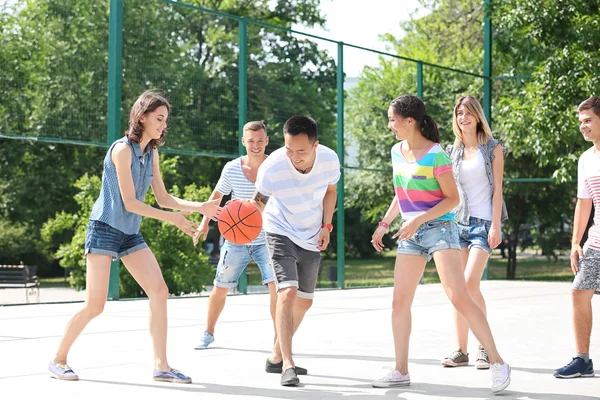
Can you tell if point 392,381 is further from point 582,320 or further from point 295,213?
point 582,320

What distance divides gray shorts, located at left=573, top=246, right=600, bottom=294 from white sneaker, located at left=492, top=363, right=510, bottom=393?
1.12 m

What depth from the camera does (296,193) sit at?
617cm

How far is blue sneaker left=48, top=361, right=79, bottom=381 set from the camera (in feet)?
19.6

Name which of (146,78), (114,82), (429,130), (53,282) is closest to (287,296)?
(429,130)

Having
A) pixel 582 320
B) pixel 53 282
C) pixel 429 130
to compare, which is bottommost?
pixel 53 282

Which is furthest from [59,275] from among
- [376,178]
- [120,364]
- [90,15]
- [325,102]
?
[120,364]

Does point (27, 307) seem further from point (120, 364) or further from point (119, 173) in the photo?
point (119, 173)

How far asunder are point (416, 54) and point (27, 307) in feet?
82.4

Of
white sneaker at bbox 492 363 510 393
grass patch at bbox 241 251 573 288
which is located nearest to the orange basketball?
white sneaker at bbox 492 363 510 393

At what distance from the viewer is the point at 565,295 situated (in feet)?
46.5

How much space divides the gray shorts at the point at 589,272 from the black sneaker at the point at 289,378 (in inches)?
77.9

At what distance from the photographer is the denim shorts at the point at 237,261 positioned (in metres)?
7.77

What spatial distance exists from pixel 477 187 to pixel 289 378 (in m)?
1.99

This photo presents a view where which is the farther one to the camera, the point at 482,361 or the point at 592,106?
the point at 482,361
